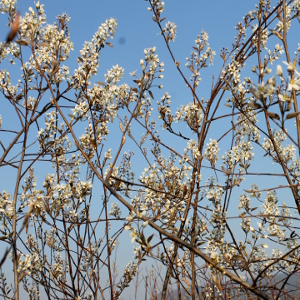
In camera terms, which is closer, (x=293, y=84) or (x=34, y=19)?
(x=293, y=84)

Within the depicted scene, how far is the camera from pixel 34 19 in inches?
84.0

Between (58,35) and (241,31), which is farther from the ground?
(241,31)

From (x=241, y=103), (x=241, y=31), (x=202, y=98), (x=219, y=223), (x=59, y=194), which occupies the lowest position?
(x=219, y=223)

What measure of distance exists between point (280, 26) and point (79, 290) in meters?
2.42

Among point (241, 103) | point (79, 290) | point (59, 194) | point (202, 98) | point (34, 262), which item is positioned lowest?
point (79, 290)

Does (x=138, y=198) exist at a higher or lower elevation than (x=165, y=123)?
lower

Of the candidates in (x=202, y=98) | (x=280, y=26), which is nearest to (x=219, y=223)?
(x=202, y=98)

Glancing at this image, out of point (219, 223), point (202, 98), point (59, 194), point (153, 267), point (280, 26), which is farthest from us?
point (153, 267)

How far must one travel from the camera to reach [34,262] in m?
2.23

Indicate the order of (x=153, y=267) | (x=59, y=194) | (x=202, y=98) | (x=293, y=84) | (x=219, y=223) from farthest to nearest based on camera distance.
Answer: (x=153, y=267), (x=202, y=98), (x=219, y=223), (x=59, y=194), (x=293, y=84)

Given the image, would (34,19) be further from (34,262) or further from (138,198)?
(34,262)

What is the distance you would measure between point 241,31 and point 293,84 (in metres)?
2.01

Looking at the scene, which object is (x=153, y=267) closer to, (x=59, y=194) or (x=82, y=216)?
(x=82, y=216)

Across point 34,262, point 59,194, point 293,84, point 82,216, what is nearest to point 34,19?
point 59,194
